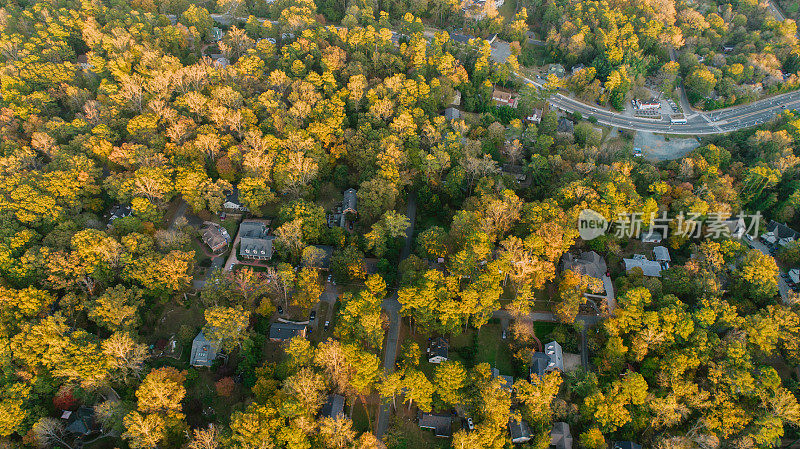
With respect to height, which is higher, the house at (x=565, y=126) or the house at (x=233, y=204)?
the house at (x=565, y=126)

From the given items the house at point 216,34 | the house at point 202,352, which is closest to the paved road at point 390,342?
the house at point 202,352

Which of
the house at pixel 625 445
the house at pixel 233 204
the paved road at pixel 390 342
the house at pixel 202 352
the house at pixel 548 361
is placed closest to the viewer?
the house at pixel 625 445

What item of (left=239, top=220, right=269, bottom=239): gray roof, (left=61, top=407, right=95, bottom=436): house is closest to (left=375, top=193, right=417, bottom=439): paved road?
(left=239, top=220, right=269, bottom=239): gray roof

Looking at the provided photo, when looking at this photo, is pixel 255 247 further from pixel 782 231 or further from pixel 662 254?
pixel 782 231

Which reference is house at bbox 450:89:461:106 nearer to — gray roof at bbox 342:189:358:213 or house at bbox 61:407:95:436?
Result: gray roof at bbox 342:189:358:213

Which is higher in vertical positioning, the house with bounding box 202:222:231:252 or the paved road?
the house with bounding box 202:222:231:252

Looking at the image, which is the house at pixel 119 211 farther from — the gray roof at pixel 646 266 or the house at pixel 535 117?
the gray roof at pixel 646 266

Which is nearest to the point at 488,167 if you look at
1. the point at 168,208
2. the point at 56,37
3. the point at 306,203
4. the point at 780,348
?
the point at 306,203
